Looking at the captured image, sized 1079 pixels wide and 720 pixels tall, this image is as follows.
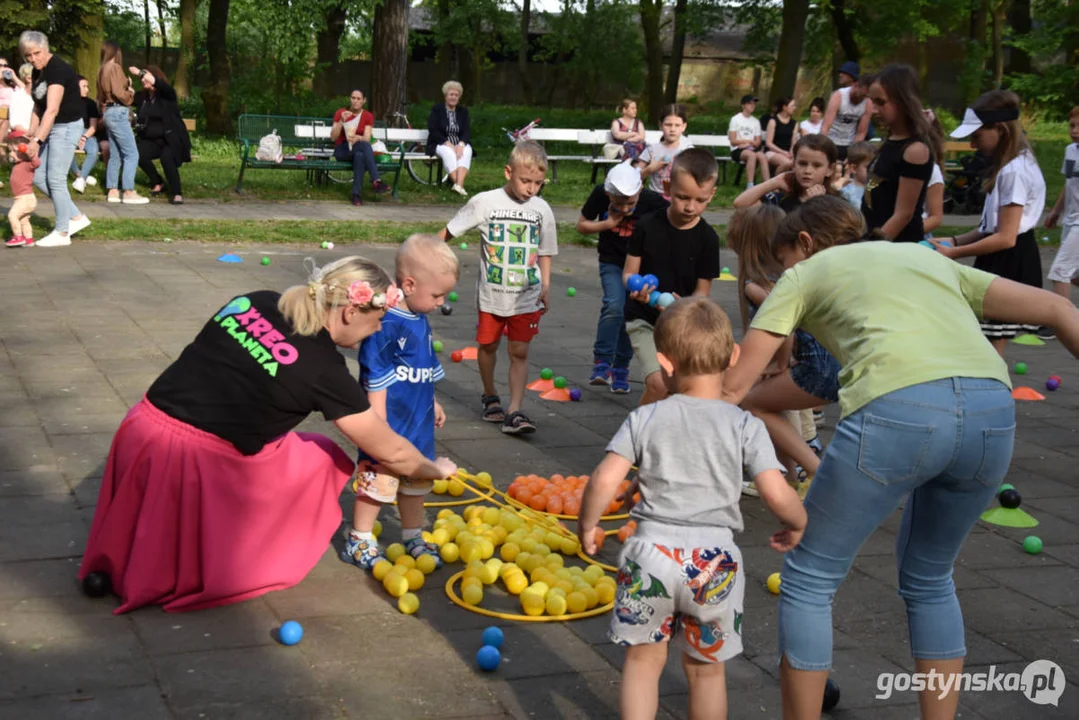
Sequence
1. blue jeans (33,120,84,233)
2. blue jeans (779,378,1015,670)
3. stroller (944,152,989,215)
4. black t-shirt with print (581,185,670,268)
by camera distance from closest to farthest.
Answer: blue jeans (779,378,1015,670) < black t-shirt with print (581,185,670,268) < blue jeans (33,120,84,233) < stroller (944,152,989,215)

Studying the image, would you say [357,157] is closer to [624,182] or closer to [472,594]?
[624,182]

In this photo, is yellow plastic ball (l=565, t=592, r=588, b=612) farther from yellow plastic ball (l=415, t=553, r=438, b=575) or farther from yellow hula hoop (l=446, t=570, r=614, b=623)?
yellow plastic ball (l=415, t=553, r=438, b=575)

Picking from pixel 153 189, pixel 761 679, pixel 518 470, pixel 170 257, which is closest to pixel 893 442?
pixel 761 679

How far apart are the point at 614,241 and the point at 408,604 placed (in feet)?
13.1

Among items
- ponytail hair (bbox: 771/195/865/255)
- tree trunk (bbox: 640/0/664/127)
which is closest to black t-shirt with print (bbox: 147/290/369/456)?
ponytail hair (bbox: 771/195/865/255)

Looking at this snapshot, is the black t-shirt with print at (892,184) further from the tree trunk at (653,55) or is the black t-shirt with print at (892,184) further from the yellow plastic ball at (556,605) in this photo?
the tree trunk at (653,55)

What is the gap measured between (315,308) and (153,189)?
13.2m

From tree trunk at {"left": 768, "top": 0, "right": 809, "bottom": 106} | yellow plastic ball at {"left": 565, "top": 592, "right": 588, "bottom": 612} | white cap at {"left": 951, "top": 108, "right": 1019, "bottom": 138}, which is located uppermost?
tree trunk at {"left": 768, "top": 0, "right": 809, "bottom": 106}

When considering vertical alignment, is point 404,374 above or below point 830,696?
above

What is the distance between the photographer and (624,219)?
7.82m

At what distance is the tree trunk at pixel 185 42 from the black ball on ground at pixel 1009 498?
3097 centimetres

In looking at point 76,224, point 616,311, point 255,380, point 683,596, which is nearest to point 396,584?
point 255,380

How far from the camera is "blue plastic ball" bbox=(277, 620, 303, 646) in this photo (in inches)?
164

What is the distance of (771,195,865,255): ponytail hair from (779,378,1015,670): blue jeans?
0.97 meters
